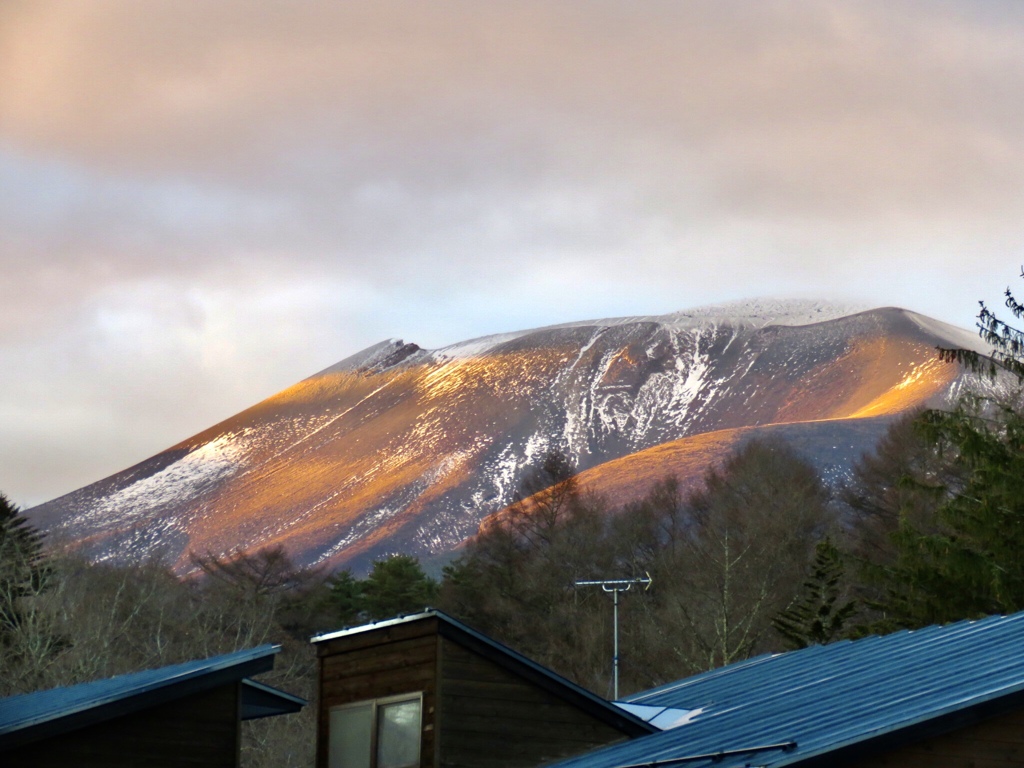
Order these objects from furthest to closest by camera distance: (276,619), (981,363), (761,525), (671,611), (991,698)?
1. (276,619)
2. (761,525)
3. (671,611)
4. (981,363)
5. (991,698)

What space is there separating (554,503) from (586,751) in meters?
73.5

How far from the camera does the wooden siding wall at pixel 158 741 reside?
1335 cm

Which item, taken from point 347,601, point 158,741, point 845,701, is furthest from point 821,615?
point 347,601

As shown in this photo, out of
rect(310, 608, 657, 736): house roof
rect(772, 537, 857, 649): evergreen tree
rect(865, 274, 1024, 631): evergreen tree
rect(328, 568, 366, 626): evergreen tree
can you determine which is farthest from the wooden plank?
rect(328, 568, 366, 626): evergreen tree

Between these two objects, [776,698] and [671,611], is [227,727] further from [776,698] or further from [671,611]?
[671,611]

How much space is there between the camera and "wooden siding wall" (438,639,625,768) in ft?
43.4

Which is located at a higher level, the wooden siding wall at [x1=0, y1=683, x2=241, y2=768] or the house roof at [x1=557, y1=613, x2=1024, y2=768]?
the house roof at [x1=557, y1=613, x2=1024, y2=768]

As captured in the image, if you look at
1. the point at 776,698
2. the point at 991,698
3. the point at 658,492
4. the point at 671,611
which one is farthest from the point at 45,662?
the point at 658,492

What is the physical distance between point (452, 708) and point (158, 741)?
10.2 ft

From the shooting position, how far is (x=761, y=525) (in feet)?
208

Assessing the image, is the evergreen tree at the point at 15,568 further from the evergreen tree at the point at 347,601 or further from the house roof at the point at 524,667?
the house roof at the point at 524,667

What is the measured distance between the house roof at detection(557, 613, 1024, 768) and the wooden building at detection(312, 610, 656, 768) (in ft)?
1.26

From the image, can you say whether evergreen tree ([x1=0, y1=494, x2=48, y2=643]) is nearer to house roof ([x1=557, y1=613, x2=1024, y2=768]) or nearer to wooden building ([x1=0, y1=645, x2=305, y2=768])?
wooden building ([x1=0, y1=645, x2=305, y2=768])

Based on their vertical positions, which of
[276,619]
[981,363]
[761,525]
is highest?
[981,363]
